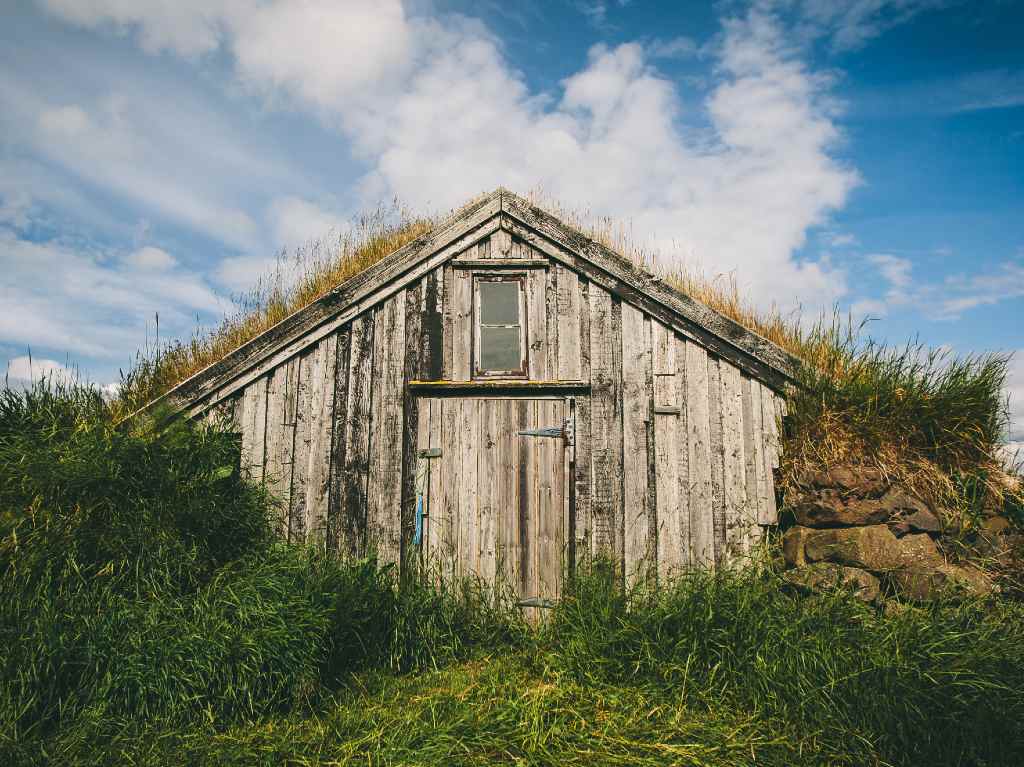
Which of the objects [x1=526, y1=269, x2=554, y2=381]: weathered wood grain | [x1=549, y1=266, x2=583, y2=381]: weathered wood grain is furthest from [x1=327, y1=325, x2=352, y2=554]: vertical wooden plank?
[x1=549, y1=266, x2=583, y2=381]: weathered wood grain

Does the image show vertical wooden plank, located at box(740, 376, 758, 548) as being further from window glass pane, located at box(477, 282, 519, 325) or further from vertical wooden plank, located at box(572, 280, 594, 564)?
window glass pane, located at box(477, 282, 519, 325)

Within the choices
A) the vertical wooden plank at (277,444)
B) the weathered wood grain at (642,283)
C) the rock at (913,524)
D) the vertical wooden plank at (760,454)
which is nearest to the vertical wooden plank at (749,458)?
the vertical wooden plank at (760,454)

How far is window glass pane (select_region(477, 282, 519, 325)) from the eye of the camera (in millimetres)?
6020

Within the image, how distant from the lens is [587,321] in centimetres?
592

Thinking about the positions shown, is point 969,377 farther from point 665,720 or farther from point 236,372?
point 236,372

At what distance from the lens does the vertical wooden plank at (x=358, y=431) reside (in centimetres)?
556

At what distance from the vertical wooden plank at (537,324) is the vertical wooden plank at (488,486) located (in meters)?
0.52

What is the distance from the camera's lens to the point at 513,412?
5773 mm

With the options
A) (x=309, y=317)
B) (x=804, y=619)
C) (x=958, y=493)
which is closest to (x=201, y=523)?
(x=309, y=317)

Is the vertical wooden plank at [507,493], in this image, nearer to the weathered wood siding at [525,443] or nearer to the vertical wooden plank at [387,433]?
the weathered wood siding at [525,443]

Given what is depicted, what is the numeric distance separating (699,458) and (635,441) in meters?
0.63

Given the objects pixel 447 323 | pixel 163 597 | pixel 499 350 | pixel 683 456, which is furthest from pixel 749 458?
pixel 163 597

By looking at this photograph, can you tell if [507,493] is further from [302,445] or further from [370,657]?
[302,445]

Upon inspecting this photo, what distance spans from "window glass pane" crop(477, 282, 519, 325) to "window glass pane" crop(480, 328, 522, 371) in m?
0.11
